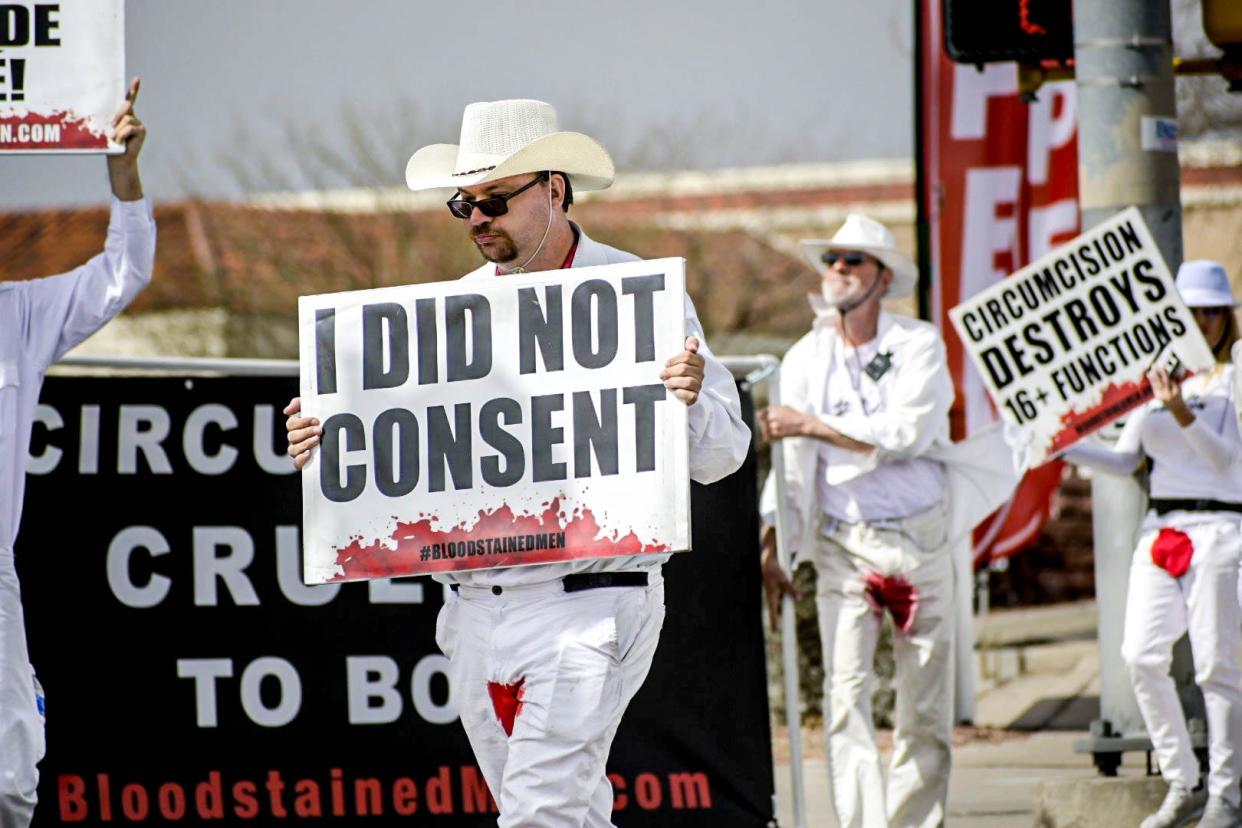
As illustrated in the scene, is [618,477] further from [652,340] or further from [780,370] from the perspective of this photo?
[780,370]

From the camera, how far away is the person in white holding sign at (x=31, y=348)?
5629mm

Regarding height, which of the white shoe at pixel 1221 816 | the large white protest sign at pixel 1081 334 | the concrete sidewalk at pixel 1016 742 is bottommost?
the concrete sidewalk at pixel 1016 742

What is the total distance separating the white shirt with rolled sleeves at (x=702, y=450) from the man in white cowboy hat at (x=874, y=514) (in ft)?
7.51

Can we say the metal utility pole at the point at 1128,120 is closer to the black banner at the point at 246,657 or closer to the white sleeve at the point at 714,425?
the black banner at the point at 246,657

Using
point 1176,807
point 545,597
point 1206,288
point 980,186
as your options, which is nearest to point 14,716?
point 545,597

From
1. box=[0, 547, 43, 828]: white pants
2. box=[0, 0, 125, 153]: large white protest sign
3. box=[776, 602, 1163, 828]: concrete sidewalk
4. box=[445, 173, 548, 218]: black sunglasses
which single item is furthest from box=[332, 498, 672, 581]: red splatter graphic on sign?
box=[776, 602, 1163, 828]: concrete sidewalk

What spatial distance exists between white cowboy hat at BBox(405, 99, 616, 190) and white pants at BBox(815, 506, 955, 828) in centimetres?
264

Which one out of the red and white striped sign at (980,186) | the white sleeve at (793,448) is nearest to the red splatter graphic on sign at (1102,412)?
the white sleeve at (793,448)

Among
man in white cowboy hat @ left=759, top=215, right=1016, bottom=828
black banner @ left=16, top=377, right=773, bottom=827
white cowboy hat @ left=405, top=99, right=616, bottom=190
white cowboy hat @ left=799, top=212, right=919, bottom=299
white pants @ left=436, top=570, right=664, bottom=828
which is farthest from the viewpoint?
white cowboy hat @ left=799, top=212, right=919, bottom=299

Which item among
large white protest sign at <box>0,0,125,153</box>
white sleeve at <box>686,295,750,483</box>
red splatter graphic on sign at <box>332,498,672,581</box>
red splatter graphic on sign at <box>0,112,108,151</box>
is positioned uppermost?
large white protest sign at <box>0,0,125,153</box>

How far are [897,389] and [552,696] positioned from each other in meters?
3.16

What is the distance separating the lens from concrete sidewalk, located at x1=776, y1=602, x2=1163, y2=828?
28.6ft

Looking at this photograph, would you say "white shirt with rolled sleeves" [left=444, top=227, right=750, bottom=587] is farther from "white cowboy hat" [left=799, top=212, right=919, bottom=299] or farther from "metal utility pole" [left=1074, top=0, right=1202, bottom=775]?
"metal utility pole" [left=1074, top=0, right=1202, bottom=775]

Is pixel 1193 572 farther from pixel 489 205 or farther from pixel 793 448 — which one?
pixel 489 205
